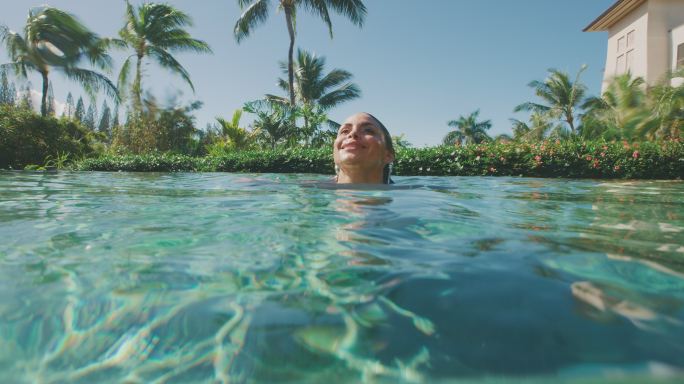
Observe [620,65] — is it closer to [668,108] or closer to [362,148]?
[668,108]

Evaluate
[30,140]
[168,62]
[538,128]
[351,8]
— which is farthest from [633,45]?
[30,140]

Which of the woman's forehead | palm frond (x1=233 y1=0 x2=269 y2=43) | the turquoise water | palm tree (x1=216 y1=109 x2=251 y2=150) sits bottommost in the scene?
the turquoise water

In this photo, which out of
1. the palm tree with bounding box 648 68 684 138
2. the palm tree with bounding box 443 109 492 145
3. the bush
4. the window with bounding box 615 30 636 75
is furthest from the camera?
the palm tree with bounding box 443 109 492 145

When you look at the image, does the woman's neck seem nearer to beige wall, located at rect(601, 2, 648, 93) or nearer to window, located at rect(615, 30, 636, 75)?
beige wall, located at rect(601, 2, 648, 93)

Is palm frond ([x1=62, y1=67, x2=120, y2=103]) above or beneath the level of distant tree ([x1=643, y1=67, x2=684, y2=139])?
above

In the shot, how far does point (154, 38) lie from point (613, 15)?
22592 mm

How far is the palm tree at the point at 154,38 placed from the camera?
20.2 m

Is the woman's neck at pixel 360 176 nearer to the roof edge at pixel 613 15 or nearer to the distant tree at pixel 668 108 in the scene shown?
the distant tree at pixel 668 108

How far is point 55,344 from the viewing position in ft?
2.90

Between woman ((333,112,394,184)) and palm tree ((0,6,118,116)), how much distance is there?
1938cm

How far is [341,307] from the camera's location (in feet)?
3.27

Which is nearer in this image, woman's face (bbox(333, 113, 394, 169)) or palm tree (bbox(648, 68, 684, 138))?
woman's face (bbox(333, 113, 394, 169))

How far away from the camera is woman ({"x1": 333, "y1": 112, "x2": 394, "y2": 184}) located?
4.28m

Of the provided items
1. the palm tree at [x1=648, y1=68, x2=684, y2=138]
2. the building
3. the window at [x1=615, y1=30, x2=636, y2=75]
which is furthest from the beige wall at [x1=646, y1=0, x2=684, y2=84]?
the palm tree at [x1=648, y1=68, x2=684, y2=138]
